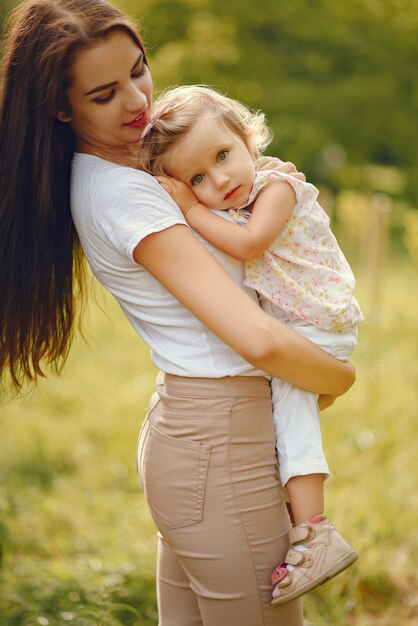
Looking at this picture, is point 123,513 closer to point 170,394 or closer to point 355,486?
point 355,486

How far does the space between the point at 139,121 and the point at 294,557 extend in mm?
898

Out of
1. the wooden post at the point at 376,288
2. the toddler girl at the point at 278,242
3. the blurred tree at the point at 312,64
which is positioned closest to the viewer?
the toddler girl at the point at 278,242

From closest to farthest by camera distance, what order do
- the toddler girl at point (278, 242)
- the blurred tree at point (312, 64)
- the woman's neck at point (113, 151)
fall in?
the toddler girl at point (278, 242) → the woman's neck at point (113, 151) → the blurred tree at point (312, 64)

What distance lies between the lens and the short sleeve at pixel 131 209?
153 cm

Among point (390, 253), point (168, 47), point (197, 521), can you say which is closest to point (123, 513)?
point (197, 521)

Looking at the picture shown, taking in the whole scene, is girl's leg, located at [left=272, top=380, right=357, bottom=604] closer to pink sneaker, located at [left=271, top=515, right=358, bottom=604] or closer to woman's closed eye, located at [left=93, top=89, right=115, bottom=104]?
pink sneaker, located at [left=271, top=515, right=358, bottom=604]

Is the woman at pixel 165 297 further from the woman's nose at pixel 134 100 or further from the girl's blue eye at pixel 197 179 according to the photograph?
the girl's blue eye at pixel 197 179

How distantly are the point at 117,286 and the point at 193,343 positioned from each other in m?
0.20

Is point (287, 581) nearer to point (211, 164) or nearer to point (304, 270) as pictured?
point (304, 270)

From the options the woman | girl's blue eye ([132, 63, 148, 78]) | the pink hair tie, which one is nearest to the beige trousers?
the woman

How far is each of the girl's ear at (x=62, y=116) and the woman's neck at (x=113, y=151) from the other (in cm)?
6

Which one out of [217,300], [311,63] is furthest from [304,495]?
[311,63]

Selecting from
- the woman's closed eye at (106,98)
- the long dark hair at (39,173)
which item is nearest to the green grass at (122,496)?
the long dark hair at (39,173)

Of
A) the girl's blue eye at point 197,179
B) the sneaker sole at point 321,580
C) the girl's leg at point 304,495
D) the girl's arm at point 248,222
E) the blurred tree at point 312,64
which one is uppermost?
the girl's blue eye at point 197,179
